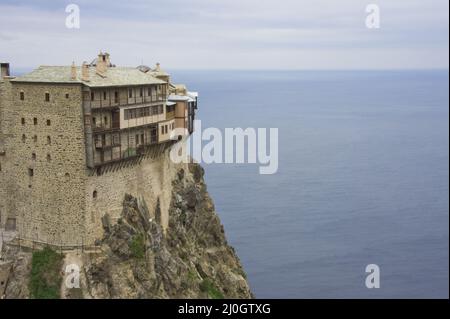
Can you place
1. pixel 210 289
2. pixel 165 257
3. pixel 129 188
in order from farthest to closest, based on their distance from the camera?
pixel 210 289 → pixel 165 257 → pixel 129 188

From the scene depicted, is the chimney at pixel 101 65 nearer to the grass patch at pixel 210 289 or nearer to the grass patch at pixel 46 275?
the grass patch at pixel 46 275

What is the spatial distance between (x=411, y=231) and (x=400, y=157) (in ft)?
188

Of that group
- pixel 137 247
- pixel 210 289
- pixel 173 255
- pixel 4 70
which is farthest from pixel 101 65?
pixel 210 289

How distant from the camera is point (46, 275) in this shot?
4819 cm

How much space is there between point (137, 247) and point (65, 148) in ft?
29.9

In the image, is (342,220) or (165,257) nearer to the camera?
(165,257)

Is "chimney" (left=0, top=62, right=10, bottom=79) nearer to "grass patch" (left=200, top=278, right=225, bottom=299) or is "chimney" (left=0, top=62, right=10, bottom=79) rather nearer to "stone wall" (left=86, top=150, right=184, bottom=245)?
"stone wall" (left=86, top=150, right=184, bottom=245)

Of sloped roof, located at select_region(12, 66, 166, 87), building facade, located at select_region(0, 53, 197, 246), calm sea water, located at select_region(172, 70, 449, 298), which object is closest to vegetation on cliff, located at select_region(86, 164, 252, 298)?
building facade, located at select_region(0, 53, 197, 246)

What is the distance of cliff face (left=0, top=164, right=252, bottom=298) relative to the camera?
49.0 m

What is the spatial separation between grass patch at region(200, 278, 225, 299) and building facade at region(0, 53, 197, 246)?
37.0 feet

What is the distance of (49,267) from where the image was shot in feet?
159

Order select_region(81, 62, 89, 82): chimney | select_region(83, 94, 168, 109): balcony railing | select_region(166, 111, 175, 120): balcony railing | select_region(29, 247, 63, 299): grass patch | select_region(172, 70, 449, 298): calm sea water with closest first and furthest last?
select_region(29, 247, 63, 299): grass patch
select_region(81, 62, 89, 82): chimney
select_region(83, 94, 168, 109): balcony railing
select_region(166, 111, 175, 120): balcony railing
select_region(172, 70, 449, 298): calm sea water

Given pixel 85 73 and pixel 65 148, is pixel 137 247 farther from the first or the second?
pixel 85 73

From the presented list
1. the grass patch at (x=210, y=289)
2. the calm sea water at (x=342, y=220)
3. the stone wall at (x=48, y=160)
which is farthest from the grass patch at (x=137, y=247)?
the calm sea water at (x=342, y=220)
